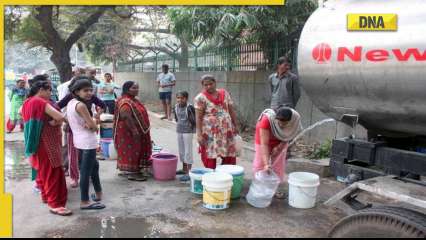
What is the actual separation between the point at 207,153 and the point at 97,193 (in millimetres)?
1404

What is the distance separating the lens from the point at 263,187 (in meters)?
4.75

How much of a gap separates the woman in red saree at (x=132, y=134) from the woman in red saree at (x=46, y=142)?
113cm

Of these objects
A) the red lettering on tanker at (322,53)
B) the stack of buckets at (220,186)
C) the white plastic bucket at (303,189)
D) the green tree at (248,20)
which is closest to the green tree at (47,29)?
the green tree at (248,20)

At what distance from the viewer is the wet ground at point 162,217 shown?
411 centimetres

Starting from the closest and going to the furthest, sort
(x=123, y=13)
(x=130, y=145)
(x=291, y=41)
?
Answer: (x=130, y=145), (x=291, y=41), (x=123, y=13)

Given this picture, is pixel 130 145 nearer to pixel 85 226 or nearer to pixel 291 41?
pixel 85 226

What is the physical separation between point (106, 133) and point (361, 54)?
5.24 metres

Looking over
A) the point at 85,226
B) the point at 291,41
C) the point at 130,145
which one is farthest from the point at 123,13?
the point at 85,226

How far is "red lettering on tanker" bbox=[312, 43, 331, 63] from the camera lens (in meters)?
2.83

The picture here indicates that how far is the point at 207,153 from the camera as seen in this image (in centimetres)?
528

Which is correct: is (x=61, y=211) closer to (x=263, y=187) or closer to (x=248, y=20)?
(x=263, y=187)

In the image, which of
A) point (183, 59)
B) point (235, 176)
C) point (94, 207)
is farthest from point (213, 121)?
point (183, 59)

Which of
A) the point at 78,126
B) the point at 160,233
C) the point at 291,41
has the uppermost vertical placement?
the point at 291,41

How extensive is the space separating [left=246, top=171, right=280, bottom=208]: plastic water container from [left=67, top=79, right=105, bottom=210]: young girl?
172 cm
